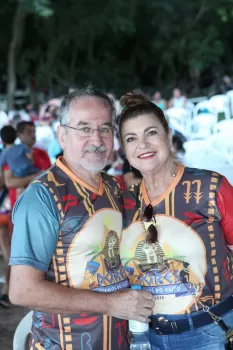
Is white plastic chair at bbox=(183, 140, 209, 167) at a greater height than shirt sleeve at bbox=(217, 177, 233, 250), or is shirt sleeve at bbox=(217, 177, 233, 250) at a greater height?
shirt sleeve at bbox=(217, 177, 233, 250)

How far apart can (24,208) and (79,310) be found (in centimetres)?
36

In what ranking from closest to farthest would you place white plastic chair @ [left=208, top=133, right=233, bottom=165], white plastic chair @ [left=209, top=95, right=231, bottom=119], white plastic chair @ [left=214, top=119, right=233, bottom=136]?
1. white plastic chair @ [left=208, top=133, right=233, bottom=165]
2. white plastic chair @ [left=214, top=119, right=233, bottom=136]
3. white plastic chair @ [left=209, top=95, right=231, bottom=119]

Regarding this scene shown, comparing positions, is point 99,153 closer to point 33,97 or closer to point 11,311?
point 11,311

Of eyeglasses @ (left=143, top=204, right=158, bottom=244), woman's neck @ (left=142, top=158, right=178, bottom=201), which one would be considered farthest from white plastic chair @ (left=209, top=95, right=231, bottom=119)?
eyeglasses @ (left=143, top=204, right=158, bottom=244)

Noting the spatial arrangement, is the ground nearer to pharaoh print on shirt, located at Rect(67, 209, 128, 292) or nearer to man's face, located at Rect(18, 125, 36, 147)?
man's face, located at Rect(18, 125, 36, 147)

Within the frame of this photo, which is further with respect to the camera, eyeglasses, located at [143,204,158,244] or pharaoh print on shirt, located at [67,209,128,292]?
eyeglasses, located at [143,204,158,244]

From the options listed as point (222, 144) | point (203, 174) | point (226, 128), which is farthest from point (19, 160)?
point (226, 128)

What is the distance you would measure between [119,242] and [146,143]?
362mm

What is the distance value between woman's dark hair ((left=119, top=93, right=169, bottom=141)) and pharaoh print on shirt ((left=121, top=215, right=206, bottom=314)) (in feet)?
1.21

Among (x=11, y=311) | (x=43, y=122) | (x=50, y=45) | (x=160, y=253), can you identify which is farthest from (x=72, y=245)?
(x=50, y=45)

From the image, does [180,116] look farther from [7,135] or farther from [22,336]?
[22,336]

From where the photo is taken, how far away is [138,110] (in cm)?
198

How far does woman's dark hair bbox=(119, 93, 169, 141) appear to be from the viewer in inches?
78.1

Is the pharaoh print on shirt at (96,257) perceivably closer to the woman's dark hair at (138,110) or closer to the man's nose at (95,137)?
the man's nose at (95,137)
